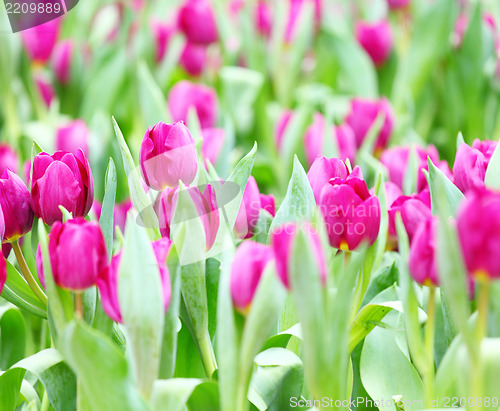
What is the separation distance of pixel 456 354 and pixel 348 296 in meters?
0.10

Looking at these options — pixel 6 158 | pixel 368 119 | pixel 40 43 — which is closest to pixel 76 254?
pixel 6 158

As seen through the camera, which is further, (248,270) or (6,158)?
(6,158)

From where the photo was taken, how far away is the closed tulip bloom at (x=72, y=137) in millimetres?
1062

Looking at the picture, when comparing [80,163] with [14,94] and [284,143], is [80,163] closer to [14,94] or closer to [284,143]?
[284,143]

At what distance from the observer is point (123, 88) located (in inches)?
59.9

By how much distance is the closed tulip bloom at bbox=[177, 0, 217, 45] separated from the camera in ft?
4.99

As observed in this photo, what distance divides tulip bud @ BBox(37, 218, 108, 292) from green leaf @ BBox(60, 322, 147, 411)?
0.05 metres

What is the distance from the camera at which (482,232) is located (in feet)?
1.22

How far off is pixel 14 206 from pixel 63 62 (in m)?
0.99

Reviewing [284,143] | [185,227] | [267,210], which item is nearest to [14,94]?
[284,143]

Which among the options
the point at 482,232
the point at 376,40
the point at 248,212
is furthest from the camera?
the point at 376,40

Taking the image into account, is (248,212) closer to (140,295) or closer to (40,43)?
(140,295)

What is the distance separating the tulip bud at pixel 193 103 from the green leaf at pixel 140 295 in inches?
29.2

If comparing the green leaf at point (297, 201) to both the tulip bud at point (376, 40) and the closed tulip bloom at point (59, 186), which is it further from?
the tulip bud at point (376, 40)
